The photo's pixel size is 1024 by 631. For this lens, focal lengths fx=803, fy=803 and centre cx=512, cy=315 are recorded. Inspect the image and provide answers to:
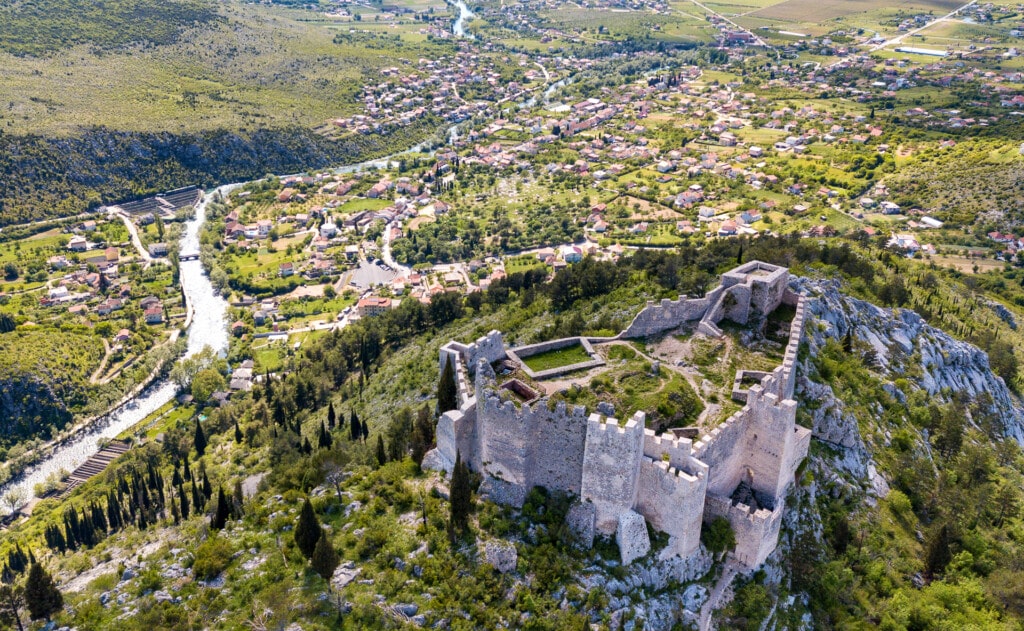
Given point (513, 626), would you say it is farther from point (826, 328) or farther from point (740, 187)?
point (740, 187)

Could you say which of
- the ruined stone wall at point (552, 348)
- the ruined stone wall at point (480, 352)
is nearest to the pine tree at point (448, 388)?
the ruined stone wall at point (480, 352)

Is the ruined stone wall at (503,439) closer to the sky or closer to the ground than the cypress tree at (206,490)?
closer to the sky

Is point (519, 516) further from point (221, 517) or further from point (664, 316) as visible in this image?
point (221, 517)

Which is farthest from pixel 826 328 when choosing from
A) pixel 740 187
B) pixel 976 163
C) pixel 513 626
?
pixel 976 163

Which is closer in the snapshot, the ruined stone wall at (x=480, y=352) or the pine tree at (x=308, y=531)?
the pine tree at (x=308, y=531)

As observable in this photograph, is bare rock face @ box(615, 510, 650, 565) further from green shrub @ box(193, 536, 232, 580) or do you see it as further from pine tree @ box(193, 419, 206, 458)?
pine tree @ box(193, 419, 206, 458)

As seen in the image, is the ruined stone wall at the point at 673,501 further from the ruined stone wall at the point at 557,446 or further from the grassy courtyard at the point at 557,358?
the grassy courtyard at the point at 557,358
